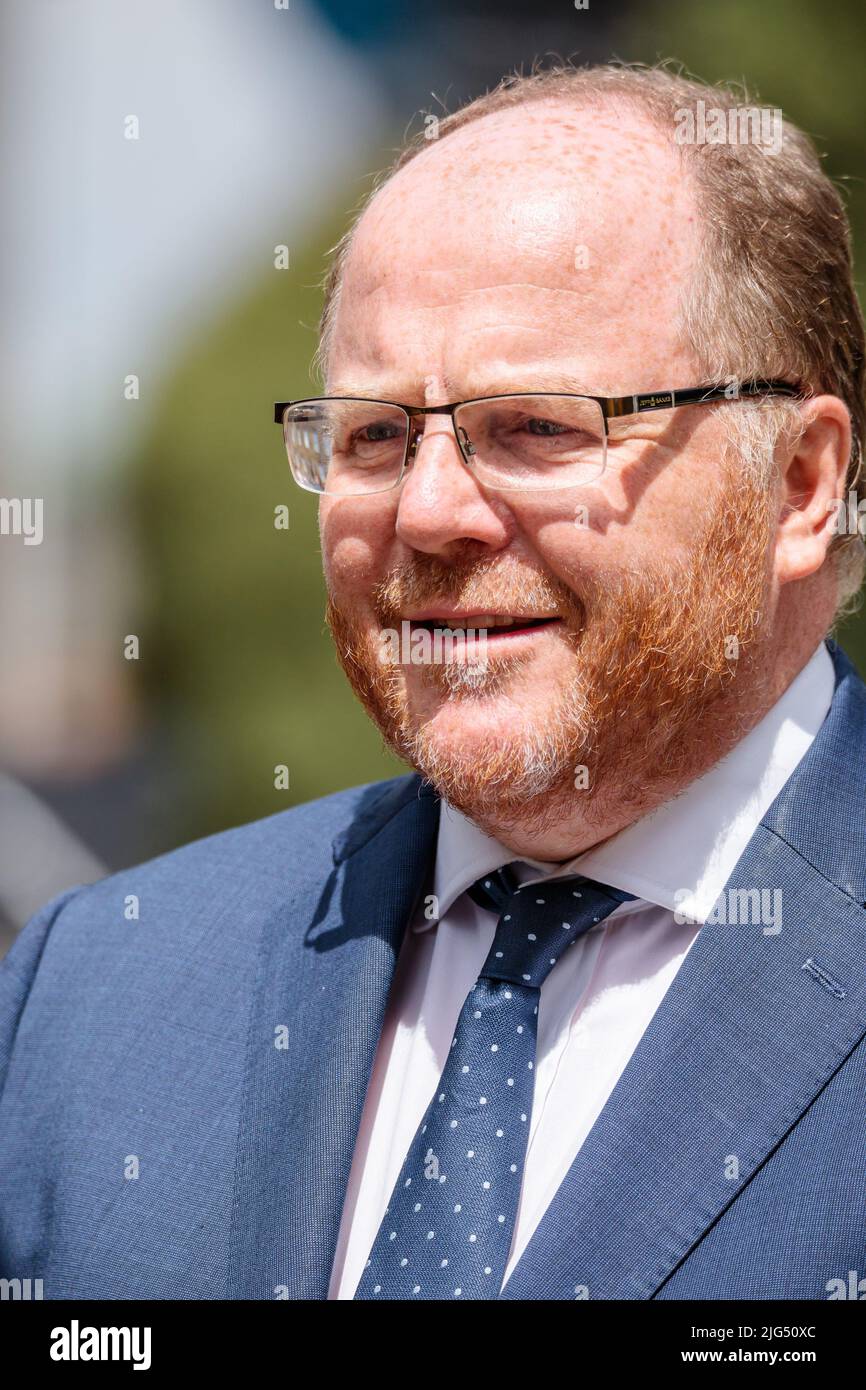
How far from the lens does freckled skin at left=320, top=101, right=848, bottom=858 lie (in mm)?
1827

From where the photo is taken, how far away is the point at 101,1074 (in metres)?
2.14

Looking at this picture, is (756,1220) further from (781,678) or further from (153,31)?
(153,31)

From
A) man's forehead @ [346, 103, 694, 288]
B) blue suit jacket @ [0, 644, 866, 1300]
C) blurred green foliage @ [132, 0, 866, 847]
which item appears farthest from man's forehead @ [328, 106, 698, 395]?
blurred green foliage @ [132, 0, 866, 847]

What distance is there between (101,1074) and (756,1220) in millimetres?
1055

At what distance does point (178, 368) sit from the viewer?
5.77m

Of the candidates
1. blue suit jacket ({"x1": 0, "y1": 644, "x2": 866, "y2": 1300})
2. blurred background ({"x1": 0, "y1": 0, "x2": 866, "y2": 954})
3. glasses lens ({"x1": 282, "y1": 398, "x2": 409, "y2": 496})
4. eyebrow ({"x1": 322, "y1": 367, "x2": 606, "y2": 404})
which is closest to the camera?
blue suit jacket ({"x1": 0, "y1": 644, "x2": 866, "y2": 1300})

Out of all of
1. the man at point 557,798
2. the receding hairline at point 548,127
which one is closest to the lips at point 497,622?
the man at point 557,798

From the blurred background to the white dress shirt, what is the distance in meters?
3.62

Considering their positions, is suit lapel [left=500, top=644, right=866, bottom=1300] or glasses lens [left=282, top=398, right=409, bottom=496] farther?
glasses lens [left=282, top=398, right=409, bottom=496]

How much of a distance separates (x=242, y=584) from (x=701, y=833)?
4.14 metres

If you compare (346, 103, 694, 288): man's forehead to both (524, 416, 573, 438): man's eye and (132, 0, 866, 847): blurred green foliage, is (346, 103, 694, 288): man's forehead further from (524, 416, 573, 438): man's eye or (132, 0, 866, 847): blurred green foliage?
(132, 0, 866, 847): blurred green foliage

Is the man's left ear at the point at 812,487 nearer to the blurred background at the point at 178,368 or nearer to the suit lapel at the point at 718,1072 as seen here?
the suit lapel at the point at 718,1072

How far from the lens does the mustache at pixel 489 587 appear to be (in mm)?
1850
